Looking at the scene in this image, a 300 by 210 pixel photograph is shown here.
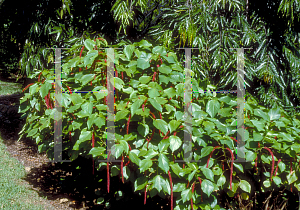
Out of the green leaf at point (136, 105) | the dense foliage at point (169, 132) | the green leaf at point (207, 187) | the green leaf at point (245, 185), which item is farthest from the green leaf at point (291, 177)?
the green leaf at point (136, 105)

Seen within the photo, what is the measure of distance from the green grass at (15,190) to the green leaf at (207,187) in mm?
2019

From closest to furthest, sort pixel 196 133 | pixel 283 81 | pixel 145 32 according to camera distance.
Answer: pixel 196 133 → pixel 283 81 → pixel 145 32

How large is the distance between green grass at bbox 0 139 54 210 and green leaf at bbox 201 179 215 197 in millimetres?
2019

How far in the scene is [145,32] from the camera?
3.73 metres

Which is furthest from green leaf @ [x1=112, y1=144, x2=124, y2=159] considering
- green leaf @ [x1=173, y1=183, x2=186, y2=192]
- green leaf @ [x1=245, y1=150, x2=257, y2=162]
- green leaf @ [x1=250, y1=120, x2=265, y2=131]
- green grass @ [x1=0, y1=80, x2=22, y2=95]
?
green grass @ [x1=0, y1=80, x2=22, y2=95]

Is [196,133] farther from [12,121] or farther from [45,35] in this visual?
[12,121]

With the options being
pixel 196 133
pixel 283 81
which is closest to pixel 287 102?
pixel 283 81

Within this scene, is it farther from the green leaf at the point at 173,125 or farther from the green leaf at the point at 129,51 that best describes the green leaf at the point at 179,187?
the green leaf at the point at 129,51

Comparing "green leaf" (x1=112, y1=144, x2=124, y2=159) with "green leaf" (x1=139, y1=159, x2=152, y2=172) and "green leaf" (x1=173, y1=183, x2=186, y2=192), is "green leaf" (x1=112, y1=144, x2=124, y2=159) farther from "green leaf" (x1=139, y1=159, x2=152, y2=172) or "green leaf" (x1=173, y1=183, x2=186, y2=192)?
"green leaf" (x1=173, y1=183, x2=186, y2=192)

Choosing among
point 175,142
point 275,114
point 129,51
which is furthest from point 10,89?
point 275,114

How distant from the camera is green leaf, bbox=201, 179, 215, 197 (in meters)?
1.83

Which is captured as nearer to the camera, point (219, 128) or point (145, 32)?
point (219, 128)

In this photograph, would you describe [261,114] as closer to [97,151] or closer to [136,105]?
[136,105]

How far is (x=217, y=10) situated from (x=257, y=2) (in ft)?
2.07
